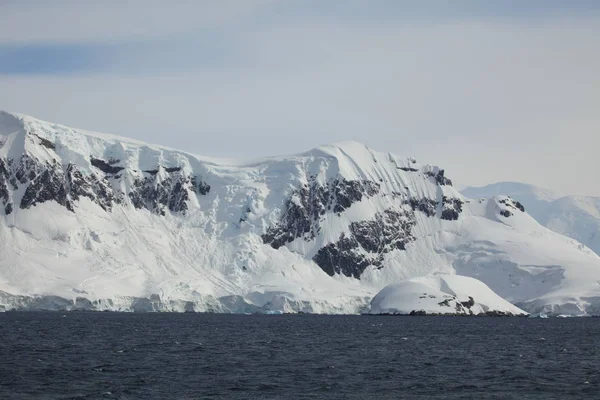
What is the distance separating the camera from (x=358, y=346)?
139625mm

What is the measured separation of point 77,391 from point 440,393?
3137 centimetres

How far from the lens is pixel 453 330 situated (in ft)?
638

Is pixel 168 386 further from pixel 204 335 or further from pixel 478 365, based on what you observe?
pixel 204 335

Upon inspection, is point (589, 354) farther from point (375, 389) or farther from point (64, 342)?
point (64, 342)

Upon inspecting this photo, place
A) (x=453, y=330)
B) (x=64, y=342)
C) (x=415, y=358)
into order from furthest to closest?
(x=453, y=330), (x=64, y=342), (x=415, y=358)

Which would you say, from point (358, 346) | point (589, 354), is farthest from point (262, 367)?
point (589, 354)

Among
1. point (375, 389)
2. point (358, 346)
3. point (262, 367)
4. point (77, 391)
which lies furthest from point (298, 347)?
point (77, 391)

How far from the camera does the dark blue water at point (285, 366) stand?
85000mm

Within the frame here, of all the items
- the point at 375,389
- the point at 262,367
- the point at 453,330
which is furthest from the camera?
the point at 453,330

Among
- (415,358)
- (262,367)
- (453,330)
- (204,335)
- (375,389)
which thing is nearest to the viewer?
(375,389)

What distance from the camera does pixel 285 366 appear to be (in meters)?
106

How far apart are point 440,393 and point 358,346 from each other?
178 ft

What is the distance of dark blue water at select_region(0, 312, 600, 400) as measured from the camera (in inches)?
3346

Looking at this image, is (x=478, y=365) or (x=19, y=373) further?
(x=478, y=365)
